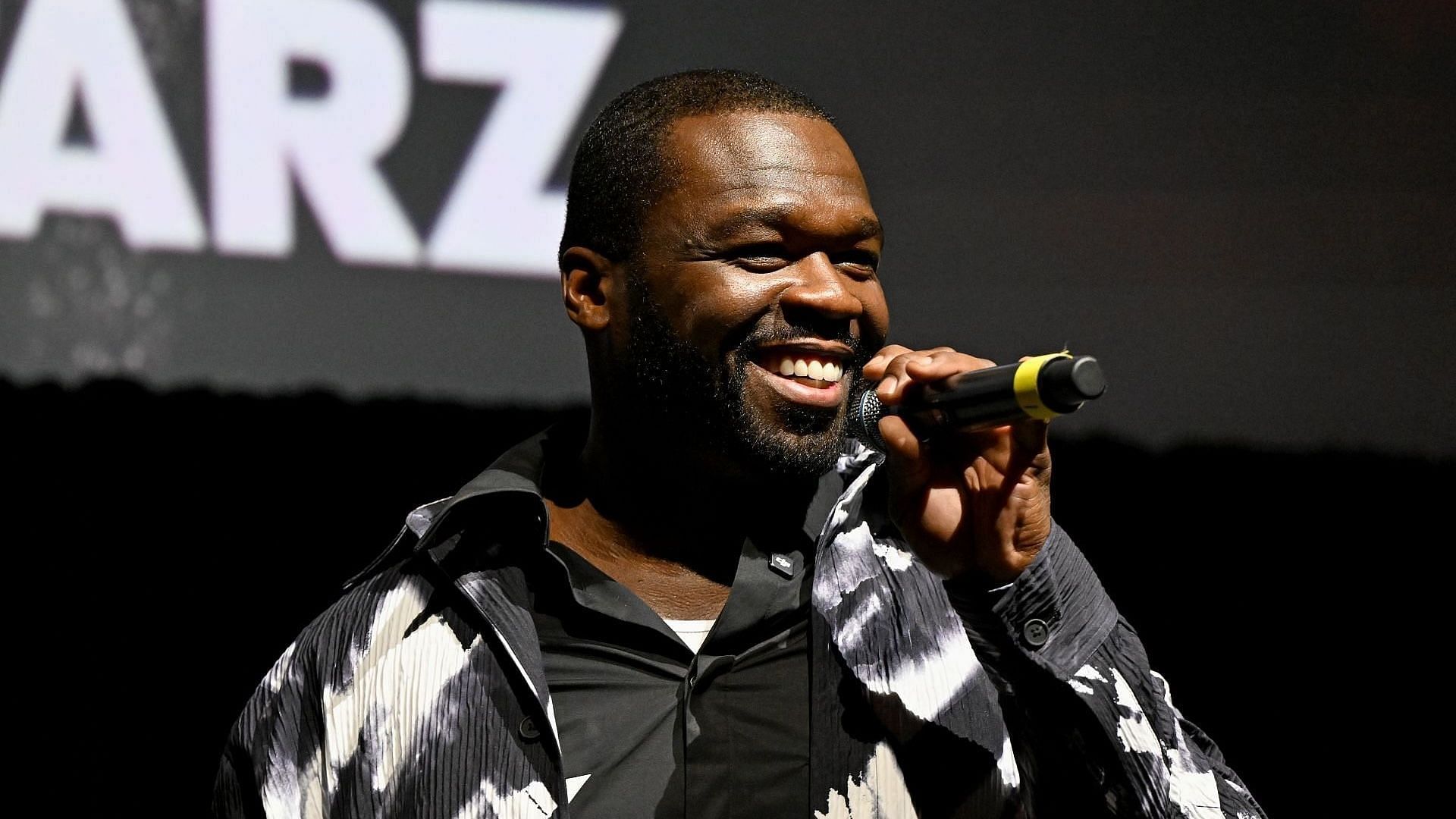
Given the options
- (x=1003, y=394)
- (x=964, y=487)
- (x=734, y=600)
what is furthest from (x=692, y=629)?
(x=1003, y=394)

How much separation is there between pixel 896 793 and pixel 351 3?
1.80 meters

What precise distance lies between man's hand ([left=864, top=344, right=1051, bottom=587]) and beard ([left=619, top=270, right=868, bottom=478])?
0.86 feet

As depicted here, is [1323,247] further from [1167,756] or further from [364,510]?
[364,510]

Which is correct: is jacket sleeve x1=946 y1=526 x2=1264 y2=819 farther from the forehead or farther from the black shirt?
the forehead

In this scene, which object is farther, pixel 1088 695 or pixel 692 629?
pixel 692 629

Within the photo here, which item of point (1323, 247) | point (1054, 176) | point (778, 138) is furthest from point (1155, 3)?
point (778, 138)

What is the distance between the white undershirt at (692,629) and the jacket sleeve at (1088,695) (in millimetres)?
297

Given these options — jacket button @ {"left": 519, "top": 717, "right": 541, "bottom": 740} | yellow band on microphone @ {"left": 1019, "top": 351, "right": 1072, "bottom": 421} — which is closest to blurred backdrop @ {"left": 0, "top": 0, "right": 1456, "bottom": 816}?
jacket button @ {"left": 519, "top": 717, "right": 541, "bottom": 740}

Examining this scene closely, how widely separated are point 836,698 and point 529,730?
303 mm

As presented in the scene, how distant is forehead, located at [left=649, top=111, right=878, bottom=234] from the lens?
150 centimetres

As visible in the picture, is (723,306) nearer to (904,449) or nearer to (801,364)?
(801,364)

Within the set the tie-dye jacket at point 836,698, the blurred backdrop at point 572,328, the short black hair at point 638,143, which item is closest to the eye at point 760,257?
the short black hair at point 638,143

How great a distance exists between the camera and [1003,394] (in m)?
1.06

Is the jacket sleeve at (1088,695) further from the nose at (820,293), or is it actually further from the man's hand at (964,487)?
the nose at (820,293)
